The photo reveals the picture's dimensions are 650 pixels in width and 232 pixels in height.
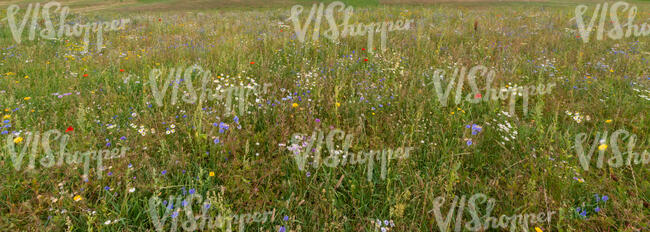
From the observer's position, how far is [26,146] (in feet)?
8.02

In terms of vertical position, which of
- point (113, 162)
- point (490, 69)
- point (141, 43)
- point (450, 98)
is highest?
point (141, 43)

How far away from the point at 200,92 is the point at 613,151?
4.23 m

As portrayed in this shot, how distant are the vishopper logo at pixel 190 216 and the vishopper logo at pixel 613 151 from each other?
2633mm

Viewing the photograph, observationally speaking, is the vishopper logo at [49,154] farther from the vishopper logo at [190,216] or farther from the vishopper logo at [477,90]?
the vishopper logo at [477,90]

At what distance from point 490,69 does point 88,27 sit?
376 inches

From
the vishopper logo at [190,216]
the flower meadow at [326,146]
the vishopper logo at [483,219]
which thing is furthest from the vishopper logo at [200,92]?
the vishopper logo at [483,219]

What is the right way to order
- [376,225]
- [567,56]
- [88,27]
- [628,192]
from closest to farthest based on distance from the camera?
1. [376,225]
2. [628,192]
3. [567,56]
4. [88,27]

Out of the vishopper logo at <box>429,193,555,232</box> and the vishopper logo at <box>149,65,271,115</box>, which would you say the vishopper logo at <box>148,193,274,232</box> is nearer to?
the vishopper logo at <box>429,193,555,232</box>

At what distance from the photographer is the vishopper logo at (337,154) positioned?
239 centimetres

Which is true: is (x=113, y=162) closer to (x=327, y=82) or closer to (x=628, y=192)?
(x=327, y=82)

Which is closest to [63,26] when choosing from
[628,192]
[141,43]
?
[141,43]

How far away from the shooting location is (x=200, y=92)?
365cm

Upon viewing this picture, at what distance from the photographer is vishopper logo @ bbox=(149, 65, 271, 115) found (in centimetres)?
334

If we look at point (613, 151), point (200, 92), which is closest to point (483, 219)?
point (613, 151)
